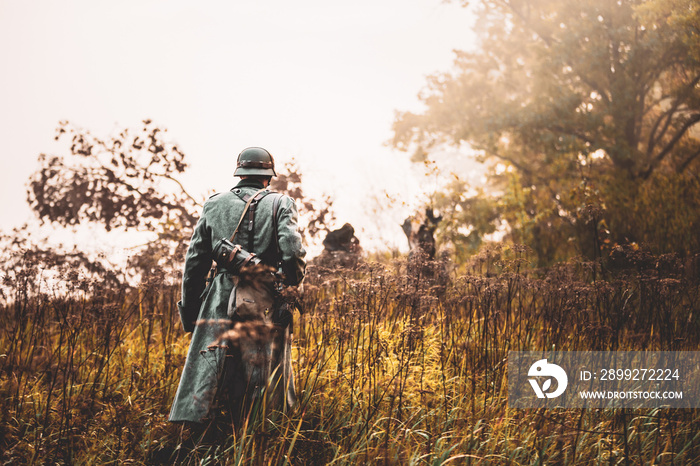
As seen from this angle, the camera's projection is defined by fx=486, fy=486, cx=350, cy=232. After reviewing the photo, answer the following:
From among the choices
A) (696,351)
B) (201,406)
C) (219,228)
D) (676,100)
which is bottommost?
(201,406)

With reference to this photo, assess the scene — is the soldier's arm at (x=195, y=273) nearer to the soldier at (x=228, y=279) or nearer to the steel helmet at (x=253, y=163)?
the soldier at (x=228, y=279)

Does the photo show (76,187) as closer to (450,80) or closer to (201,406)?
(201,406)

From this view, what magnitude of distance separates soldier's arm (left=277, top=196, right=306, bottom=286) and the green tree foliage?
25.3 feet

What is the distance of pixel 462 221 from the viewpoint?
13.3m

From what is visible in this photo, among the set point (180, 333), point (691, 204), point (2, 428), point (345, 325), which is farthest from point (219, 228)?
point (691, 204)

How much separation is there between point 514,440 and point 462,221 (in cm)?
992

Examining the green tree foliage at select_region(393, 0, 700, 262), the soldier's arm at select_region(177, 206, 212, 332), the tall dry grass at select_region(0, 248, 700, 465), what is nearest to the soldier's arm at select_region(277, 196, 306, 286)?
the tall dry grass at select_region(0, 248, 700, 465)

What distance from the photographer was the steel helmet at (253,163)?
4.00 metres

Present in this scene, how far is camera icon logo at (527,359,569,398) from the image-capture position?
4.45m

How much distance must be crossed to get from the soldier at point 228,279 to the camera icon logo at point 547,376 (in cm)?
227

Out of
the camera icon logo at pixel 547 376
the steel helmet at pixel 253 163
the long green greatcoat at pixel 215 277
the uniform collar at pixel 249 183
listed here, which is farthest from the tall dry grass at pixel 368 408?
the steel helmet at pixel 253 163

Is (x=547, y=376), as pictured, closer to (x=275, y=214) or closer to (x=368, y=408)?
(x=368, y=408)

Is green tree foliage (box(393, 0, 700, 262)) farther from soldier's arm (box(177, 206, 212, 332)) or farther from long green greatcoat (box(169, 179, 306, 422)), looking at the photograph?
soldier's arm (box(177, 206, 212, 332))

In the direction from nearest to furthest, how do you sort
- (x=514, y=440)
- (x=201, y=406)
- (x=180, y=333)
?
(x=201, y=406) < (x=514, y=440) < (x=180, y=333)
